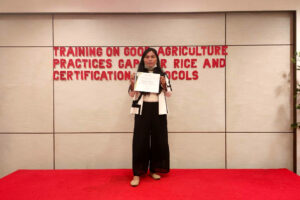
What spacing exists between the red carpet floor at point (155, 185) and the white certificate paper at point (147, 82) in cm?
121

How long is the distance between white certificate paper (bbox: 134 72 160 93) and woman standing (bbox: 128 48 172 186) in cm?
7

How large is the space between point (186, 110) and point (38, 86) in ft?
7.87

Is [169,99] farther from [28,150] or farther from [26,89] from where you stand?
[28,150]

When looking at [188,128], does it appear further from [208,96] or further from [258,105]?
[258,105]

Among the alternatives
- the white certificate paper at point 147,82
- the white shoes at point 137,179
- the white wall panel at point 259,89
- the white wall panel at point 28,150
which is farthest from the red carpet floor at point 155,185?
the white certificate paper at point 147,82

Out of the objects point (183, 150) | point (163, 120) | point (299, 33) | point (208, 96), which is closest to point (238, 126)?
point (208, 96)

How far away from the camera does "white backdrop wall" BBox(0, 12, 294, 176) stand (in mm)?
3561

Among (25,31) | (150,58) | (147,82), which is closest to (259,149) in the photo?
(147,82)

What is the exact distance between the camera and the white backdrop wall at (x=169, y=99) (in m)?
3.56

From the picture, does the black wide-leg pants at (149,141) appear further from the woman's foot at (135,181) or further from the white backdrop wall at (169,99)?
the white backdrop wall at (169,99)

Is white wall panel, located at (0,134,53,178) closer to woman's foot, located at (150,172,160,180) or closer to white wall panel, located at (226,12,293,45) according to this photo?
woman's foot, located at (150,172,160,180)

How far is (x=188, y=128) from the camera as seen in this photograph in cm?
360

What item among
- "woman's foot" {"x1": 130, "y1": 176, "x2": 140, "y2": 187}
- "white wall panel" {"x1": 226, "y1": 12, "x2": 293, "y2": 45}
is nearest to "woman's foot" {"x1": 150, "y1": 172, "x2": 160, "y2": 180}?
"woman's foot" {"x1": 130, "y1": 176, "x2": 140, "y2": 187}

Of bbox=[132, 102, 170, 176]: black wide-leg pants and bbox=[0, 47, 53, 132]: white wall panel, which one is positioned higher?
bbox=[0, 47, 53, 132]: white wall panel
